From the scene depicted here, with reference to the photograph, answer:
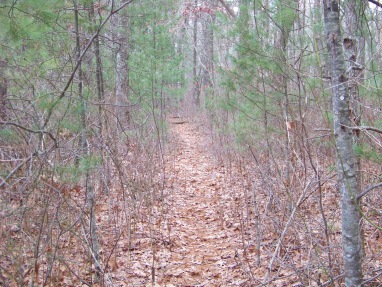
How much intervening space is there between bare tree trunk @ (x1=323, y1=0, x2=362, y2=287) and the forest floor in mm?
1566

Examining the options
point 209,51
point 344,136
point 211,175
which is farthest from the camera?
point 209,51

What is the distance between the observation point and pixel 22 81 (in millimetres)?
4145

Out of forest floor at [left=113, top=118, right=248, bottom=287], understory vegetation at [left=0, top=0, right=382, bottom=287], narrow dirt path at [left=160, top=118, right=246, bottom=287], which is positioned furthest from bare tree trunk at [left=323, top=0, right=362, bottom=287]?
narrow dirt path at [left=160, top=118, right=246, bottom=287]

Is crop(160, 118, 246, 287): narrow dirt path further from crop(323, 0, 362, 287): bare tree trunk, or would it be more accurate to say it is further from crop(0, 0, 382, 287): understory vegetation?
crop(323, 0, 362, 287): bare tree trunk

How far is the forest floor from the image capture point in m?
4.31

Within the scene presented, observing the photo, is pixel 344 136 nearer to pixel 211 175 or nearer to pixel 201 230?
pixel 201 230

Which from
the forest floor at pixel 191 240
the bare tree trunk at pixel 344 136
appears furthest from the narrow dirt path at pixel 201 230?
the bare tree trunk at pixel 344 136

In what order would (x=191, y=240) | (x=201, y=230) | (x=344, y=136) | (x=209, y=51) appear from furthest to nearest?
(x=209, y=51) < (x=201, y=230) < (x=191, y=240) < (x=344, y=136)

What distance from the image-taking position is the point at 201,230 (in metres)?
5.78

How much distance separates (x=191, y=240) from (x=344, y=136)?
133 inches

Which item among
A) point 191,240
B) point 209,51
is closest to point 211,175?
point 191,240

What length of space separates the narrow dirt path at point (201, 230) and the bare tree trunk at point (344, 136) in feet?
5.69

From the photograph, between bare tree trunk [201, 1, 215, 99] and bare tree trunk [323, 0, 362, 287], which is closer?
bare tree trunk [323, 0, 362, 287]

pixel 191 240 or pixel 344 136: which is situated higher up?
pixel 344 136
